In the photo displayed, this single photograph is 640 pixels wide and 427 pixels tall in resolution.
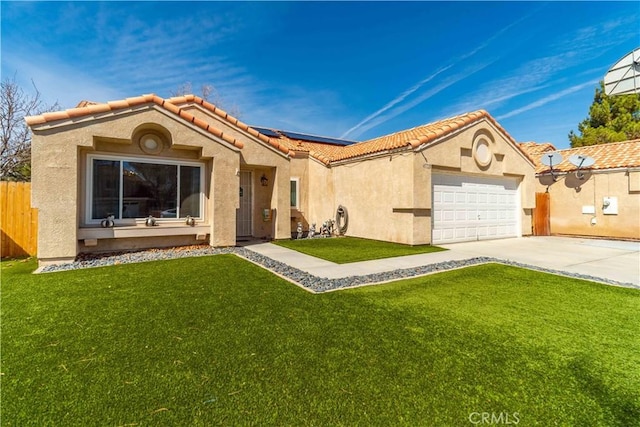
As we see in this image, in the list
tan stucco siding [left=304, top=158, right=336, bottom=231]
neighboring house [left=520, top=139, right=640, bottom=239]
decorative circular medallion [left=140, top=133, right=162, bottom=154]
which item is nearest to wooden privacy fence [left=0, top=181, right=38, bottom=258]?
decorative circular medallion [left=140, top=133, right=162, bottom=154]

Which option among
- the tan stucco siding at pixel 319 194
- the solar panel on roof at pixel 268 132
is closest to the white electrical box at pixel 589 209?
the tan stucco siding at pixel 319 194

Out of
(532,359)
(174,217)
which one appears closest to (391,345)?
(532,359)

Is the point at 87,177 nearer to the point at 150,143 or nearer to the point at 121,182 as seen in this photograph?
the point at 121,182

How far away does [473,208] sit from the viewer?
14648 millimetres

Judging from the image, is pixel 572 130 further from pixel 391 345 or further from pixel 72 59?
pixel 72 59

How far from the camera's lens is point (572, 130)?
102 ft

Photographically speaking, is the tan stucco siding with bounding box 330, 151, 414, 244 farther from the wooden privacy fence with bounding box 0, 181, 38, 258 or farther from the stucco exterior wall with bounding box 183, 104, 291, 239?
the wooden privacy fence with bounding box 0, 181, 38, 258

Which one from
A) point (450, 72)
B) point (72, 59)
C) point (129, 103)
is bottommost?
point (129, 103)

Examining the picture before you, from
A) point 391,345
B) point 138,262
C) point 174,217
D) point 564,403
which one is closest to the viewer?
point 564,403

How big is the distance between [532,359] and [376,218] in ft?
35.3

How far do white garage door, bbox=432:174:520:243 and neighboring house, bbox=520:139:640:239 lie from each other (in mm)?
3402

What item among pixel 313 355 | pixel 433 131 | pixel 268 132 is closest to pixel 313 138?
pixel 268 132

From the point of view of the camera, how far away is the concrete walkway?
8062mm

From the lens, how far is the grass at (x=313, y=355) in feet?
8.86
